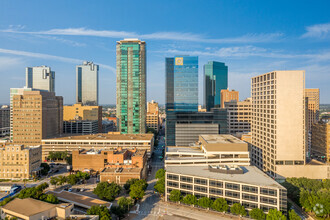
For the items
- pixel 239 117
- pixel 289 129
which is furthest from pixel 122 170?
pixel 239 117

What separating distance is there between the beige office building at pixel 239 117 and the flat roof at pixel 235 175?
76.9m

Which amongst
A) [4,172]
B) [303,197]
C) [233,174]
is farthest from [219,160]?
[4,172]

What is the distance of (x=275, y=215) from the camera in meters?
49.4

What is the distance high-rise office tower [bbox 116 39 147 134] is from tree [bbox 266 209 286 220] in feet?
378

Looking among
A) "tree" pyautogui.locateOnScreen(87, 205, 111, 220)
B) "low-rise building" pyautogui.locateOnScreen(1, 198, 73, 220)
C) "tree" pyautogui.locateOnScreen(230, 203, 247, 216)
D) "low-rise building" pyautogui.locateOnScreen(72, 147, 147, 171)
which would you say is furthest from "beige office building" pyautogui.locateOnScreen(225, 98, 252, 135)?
"low-rise building" pyautogui.locateOnScreen(1, 198, 73, 220)

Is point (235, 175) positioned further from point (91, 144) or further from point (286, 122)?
point (91, 144)

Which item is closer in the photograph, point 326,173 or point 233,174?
point 233,174

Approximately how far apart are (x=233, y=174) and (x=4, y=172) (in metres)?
82.2

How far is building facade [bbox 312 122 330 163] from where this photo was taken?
4090 inches

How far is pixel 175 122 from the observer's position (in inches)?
4683

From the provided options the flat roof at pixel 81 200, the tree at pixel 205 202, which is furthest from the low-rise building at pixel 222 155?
the flat roof at pixel 81 200

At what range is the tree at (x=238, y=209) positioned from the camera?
53884 mm

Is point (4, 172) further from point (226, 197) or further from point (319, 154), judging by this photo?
point (319, 154)

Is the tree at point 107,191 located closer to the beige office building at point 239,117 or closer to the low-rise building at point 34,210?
the low-rise building at point 34,210
